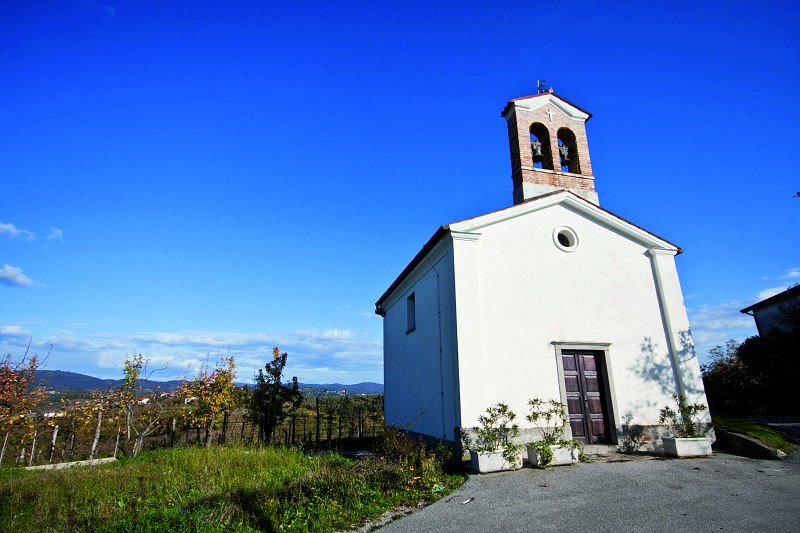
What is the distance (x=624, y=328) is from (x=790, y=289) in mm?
14366

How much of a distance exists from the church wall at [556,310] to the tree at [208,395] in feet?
30.7

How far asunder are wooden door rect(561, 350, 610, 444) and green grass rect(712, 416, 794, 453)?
10.4 feet

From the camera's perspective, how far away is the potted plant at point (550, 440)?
8.20 metres

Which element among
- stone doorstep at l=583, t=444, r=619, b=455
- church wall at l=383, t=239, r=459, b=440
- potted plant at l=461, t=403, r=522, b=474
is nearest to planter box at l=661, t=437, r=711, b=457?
stone doorstep at l=583, t=444, r=619, b=455

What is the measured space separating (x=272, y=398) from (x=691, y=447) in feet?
38.6

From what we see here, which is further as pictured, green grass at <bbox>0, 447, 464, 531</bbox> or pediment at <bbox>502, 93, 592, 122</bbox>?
pediment at <bbox>502, 93, 592, 122</bbox>

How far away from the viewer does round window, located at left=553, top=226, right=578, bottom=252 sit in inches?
430

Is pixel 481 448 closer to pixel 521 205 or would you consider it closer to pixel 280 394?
pixel 521 205

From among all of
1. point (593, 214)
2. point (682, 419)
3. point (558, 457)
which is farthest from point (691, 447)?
point (593, 214)

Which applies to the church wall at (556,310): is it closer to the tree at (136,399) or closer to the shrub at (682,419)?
the shrub at (682,419)

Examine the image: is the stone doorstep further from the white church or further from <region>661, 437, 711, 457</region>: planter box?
<region>661, 437, 711, 457</region>: planter box

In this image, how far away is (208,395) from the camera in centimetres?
1425

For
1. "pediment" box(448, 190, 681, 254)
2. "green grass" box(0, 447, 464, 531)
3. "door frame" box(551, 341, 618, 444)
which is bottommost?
"green grass" box(0, 447, 464, 531)

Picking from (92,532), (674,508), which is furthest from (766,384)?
(92,532)
